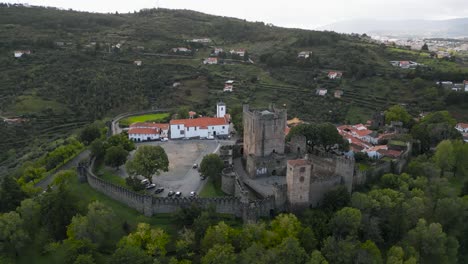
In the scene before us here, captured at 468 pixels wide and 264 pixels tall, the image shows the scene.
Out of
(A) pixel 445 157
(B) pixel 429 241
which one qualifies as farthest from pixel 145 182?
(A) pixel 445 157

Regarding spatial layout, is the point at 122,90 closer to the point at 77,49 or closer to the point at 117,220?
the point at 77,49

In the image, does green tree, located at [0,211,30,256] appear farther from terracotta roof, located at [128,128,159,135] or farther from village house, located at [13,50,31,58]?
village house, located at [13,50,31,58]

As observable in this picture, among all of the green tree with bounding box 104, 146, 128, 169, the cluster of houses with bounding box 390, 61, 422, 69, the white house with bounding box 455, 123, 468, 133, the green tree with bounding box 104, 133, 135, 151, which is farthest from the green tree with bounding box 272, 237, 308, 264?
the cluster of houses with bounding box 390, 61, 422, 69

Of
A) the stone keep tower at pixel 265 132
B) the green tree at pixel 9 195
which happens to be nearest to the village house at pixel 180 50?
the stone keep tower at pixel 265 132

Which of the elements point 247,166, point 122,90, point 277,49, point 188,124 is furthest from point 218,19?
point 247,166

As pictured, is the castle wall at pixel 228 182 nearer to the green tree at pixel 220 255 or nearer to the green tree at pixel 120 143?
the green tree at pixel 220 255
